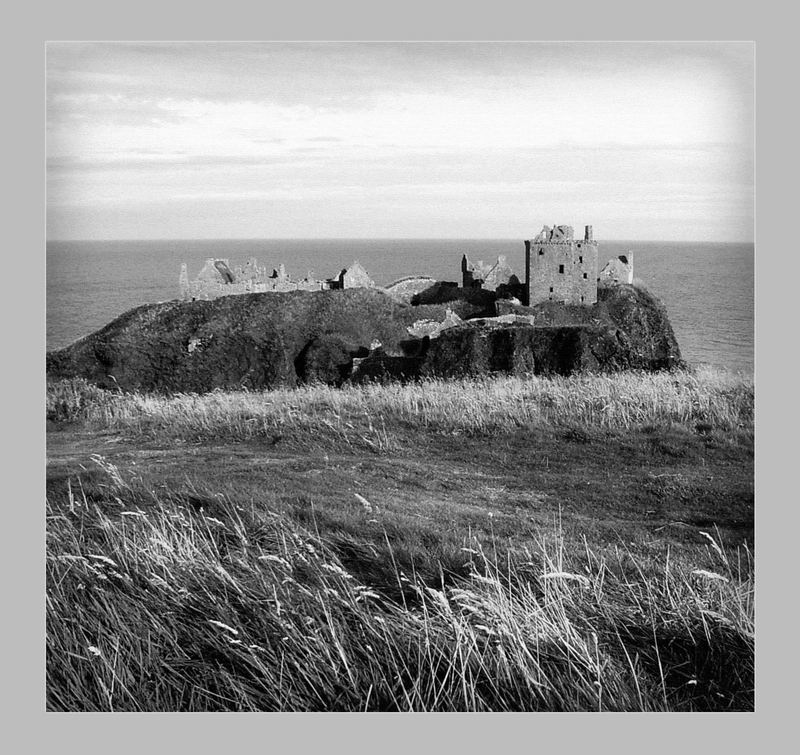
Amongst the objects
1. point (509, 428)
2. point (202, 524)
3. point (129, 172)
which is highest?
point (129, 172)

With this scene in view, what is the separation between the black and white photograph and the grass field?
3cm

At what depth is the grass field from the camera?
709 centimetres

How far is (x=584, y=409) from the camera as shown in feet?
32.3

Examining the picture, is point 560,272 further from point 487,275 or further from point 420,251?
point 420,251

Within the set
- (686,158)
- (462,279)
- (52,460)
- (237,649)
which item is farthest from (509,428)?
(462,279)

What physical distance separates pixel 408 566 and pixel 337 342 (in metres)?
12.8

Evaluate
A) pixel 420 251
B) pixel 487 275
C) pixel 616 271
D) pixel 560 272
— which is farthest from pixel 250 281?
pixel 420 251

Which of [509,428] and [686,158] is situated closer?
[686,158]

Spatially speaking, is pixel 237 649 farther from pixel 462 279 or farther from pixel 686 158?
pixel 462 279

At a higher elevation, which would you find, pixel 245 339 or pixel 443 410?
pixel 245 339

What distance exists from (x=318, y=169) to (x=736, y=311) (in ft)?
12.9

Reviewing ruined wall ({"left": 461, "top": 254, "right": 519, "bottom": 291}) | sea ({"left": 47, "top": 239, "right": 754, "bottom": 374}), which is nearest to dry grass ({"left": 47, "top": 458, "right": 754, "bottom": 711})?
sea ({"left": 47, "top": 239, "right": 754, "bottom": 374})

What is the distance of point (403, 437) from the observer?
370 inches

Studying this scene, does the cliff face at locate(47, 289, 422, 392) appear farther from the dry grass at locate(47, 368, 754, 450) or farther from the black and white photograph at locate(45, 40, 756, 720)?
the black and white photograph at locate(45, 40, 756, 720)
